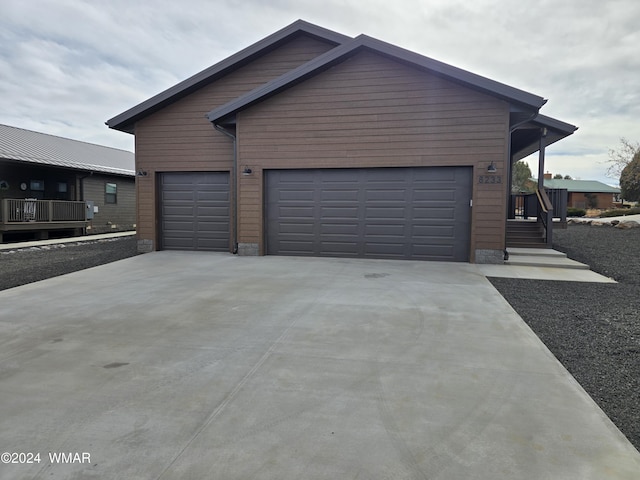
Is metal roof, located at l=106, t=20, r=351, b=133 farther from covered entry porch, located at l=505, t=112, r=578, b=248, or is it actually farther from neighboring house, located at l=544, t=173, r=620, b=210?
neighboring house, located at l=544, t=173, r=620, b=210

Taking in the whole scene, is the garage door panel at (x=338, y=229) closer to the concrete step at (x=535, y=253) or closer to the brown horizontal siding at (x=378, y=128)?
the brown horizontal siding at (x=378, y=128)

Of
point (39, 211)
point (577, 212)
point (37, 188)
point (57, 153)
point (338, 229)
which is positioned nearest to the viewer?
point (338, 229)

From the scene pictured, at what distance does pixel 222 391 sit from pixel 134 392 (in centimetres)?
62

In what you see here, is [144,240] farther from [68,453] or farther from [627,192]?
[627,192]

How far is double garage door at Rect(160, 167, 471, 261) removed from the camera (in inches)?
360

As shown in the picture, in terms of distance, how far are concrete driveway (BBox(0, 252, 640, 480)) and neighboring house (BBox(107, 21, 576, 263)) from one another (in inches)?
166

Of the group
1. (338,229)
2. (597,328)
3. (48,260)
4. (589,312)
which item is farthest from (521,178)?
(48,260)

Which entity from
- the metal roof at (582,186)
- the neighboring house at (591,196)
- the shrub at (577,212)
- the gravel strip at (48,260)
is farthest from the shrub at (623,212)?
the gravel strip at (48,260)

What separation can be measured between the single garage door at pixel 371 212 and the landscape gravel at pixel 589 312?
2.42m

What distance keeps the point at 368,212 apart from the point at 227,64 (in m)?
5.65

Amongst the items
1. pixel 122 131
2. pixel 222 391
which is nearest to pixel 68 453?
pixel 222 391

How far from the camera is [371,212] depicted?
31.4ft

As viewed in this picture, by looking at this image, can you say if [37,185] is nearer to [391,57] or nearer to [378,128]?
[378,128]

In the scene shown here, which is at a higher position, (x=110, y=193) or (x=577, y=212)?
(x=110, y=193)
